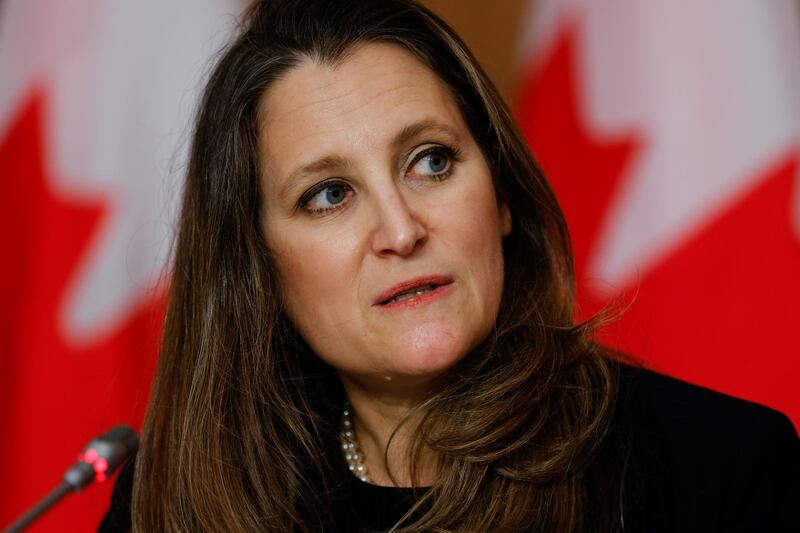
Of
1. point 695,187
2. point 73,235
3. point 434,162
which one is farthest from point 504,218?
point 73,235

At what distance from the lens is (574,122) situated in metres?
2.33

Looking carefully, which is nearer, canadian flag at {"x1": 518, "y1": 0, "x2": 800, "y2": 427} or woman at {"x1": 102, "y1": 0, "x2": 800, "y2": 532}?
woman at {"x1": 102, "y1": 0, "x2": 800, "y2": 532}

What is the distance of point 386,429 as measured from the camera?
5.22 ft

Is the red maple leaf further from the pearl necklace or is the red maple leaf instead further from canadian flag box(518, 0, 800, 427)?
canadian flag box(518, 0, 800, 427)

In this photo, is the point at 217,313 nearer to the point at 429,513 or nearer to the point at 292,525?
the point at 292,525

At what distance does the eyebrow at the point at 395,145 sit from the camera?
1.42 m

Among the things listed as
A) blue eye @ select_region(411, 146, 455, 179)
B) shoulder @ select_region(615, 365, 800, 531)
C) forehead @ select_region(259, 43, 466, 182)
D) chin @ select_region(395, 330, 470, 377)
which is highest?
forehead @ select_region(259, 43, 466, 182)

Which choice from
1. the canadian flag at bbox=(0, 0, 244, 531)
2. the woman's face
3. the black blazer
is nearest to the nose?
the woman's face

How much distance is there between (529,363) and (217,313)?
510 millimetres

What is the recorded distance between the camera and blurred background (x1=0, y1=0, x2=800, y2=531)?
2.12 meters

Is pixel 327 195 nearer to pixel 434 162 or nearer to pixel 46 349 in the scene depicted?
pixel 434 162

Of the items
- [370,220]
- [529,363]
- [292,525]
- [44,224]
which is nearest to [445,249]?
[370,220]

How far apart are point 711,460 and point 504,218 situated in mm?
485

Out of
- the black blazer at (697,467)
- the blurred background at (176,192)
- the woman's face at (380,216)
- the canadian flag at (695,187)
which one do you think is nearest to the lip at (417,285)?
the woman's face at (380,216)
